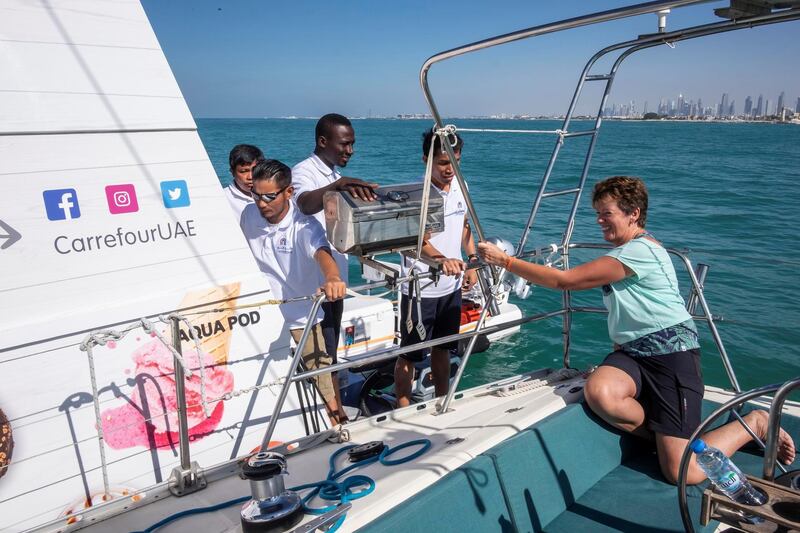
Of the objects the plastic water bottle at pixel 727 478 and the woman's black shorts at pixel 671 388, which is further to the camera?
the woman's black shorts at pixel 671 388

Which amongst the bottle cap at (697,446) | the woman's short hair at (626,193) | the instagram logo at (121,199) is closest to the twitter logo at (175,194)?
the instagram logo at (121,199)

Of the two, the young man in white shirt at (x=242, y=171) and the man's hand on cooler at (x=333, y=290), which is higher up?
the young man in white shirt at (x=242, y=171)

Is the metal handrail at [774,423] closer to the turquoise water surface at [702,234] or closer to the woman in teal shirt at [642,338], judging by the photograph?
the woman in teal shirt at [642,338]

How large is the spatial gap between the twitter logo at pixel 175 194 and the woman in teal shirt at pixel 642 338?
141cm

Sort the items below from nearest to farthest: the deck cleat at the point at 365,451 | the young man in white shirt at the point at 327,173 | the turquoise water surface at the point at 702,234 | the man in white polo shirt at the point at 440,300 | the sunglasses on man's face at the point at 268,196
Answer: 1. the deck cleat at the point at 365,451
2. the sunglasses on man's face at the point at 268,196
3. the young man in white shirt at the point at 327,173
4. the man in white polo shirt at the point at 440,300
5. the turquoise water surface at the point at 702,234

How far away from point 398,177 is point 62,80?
2702 cm

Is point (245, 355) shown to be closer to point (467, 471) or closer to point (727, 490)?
point (467, 471)

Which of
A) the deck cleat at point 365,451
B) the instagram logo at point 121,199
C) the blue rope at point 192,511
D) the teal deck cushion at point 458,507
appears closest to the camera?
Result: the teal deck cushion at point 458,507

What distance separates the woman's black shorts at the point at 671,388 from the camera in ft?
8.49

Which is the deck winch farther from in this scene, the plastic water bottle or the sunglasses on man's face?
the sunglasses on man's face

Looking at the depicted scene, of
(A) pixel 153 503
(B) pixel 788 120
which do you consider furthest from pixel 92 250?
(B) pixel 788 120

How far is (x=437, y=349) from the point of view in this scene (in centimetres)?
386

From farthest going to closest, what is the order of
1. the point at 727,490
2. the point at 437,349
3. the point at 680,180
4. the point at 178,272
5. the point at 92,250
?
the point at 680,180 < the point at 437,349 < the point at 178,272 < the point at 92,250 < the point at 727,490

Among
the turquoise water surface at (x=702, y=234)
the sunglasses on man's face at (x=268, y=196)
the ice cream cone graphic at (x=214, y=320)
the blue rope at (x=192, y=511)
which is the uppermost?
the sunglasses on man's face at (x=268, y=196)
